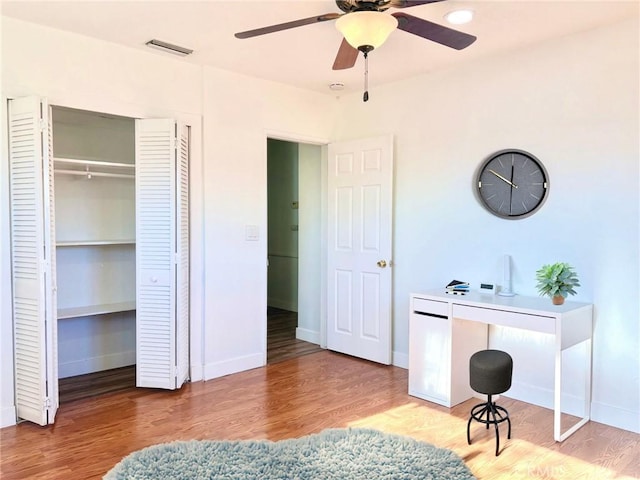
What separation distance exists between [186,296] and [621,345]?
3.11 m

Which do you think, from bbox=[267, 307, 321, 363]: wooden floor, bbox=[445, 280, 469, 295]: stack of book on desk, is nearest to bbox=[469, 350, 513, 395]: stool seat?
bbox=[445, 280, 469, 295]: stack of book on desk

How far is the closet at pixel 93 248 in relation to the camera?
3.00 metres

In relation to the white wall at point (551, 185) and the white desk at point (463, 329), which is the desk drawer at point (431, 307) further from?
the white wall at point (551, 185)

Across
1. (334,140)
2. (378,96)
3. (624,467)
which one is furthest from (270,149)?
(624,467)

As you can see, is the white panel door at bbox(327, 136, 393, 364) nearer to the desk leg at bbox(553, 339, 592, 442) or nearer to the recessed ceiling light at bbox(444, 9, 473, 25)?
the recessed ceiling light at bbox(444, 9, 473, 25)

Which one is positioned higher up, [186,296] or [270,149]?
[270,149]

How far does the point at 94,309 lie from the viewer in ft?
12.9

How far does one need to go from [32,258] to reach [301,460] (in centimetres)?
206

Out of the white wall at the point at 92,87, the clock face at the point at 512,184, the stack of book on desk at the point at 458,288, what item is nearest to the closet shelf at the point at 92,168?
the white wall at the point at 92,87

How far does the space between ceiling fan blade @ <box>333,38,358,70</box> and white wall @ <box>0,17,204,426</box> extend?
147cm

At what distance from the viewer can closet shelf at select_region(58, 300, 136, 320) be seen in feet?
12.4

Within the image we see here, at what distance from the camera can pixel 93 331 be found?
162 inches

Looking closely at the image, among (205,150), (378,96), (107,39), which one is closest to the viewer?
(107,39)

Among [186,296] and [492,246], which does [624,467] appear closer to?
[492,246]
